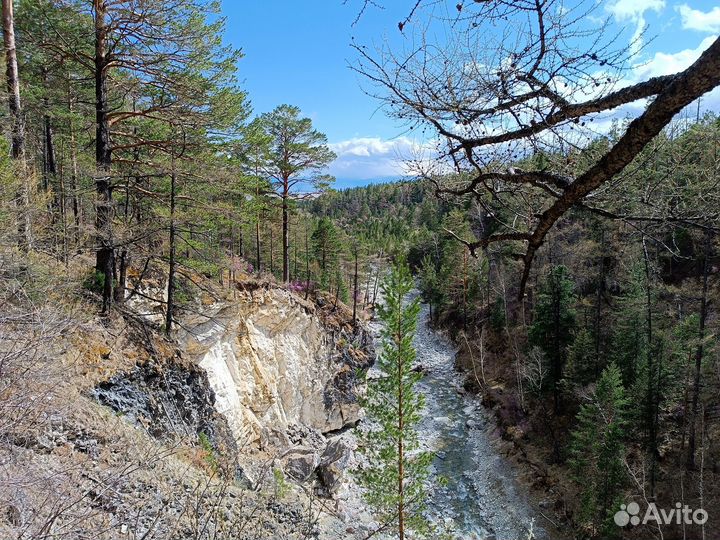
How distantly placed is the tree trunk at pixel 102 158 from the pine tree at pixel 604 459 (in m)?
14.1

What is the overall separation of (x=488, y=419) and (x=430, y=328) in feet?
53.5

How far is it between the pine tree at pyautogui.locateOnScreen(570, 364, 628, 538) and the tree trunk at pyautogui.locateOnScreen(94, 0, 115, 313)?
14053 millimetres

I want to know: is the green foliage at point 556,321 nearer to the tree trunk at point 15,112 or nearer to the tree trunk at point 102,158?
the tree trunk at point 102,158

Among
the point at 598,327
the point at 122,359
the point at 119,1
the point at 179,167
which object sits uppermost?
the point at 119,1

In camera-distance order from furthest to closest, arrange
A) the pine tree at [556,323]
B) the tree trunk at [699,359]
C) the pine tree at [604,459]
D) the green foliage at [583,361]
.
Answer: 1. the pine tree at [556,323]
2. the green foliage at [583,361]
3. the tree trunk at [699,359]
4. the pine tree at [604,459]

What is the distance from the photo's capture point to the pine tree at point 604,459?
39.5ft

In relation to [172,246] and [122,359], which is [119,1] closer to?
[172,246]

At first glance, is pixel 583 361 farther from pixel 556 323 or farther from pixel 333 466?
pixel 333 466

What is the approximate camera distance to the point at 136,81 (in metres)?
8.48

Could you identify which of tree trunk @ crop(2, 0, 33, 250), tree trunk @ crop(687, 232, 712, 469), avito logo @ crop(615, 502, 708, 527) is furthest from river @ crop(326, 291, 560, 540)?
tree trunk @ crop(2, 0, 33, 250)

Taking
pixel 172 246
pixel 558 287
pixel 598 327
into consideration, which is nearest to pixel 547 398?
pixel 598 327

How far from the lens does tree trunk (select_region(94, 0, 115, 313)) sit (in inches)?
326

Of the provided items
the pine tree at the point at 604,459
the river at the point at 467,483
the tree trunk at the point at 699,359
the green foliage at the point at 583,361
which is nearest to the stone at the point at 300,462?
the river at the point at 467,483

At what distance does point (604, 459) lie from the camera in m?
12.2
